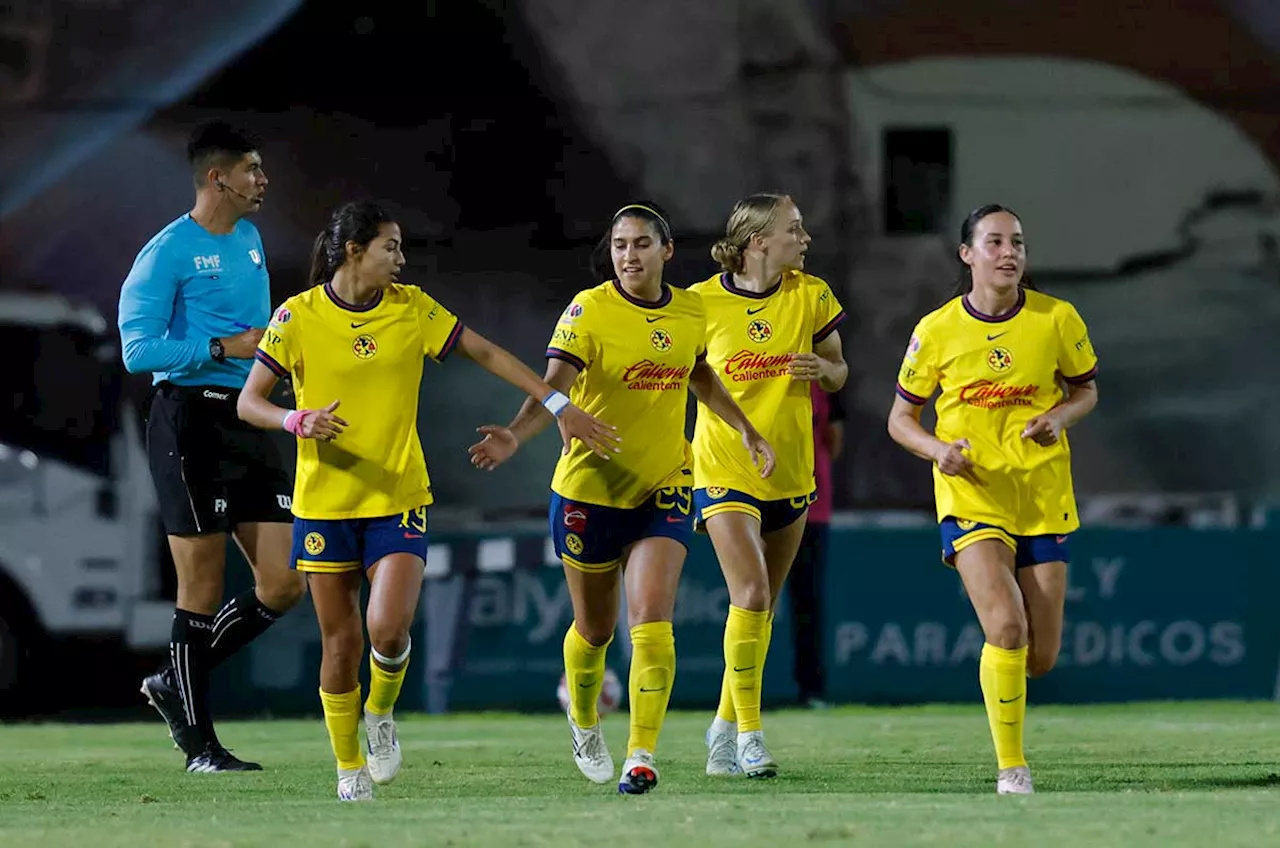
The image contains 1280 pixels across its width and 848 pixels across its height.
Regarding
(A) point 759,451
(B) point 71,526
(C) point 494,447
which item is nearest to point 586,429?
(C) point 494,447

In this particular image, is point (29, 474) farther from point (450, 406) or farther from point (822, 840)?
point (822, 840)

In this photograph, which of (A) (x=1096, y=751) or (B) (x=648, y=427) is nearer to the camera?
(B) (x=648, y=427)

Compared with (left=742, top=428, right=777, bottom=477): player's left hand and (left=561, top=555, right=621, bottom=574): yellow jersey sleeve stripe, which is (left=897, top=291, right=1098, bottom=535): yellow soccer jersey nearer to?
(left=742, top=428, right=777, bottom=477): player's left hand

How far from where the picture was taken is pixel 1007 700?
726 cm

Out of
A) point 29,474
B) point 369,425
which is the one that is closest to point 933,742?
point 369,425

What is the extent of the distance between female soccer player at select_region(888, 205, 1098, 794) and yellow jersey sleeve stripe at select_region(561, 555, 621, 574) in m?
1.07

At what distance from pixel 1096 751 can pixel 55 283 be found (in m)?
6.40

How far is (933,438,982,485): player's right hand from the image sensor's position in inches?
286

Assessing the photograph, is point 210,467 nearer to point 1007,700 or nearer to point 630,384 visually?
point 630,384

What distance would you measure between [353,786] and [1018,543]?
2310mm

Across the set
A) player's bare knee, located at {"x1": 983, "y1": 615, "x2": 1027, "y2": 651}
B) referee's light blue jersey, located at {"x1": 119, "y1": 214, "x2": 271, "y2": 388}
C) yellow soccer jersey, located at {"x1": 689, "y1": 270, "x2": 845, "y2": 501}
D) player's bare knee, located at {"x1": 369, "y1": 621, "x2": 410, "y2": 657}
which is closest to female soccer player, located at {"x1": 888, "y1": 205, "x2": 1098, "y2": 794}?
player's bare knee, located at {"x1": 983, "y1": 615, "x2": 1027, "y2": 651}

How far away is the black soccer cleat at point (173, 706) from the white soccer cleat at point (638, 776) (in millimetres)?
2262

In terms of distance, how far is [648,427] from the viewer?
25.0ft

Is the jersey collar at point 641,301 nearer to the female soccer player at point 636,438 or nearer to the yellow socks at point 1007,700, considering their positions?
the female soccer player at point 636,438
